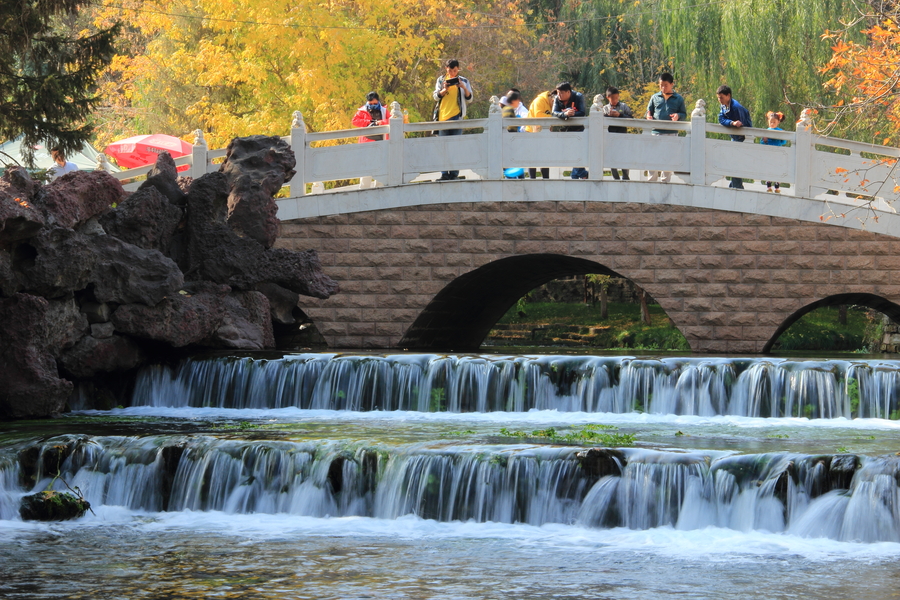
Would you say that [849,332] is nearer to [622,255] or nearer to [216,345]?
[622,255]

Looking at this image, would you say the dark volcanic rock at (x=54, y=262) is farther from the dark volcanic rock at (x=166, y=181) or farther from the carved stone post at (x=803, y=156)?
the carved stone post at (x=803, y=156)

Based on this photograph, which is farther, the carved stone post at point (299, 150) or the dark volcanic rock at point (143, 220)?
the carved stone post at point (299, 150)

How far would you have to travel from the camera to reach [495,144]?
57.2 ft

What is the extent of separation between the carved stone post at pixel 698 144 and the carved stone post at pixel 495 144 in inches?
108

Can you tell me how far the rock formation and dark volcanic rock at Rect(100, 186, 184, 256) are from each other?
0.01m

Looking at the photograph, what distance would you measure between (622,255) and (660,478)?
8.79 metres

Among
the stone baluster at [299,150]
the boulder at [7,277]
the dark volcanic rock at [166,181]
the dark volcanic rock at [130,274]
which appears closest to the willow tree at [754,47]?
the stone baluster at [299,150]

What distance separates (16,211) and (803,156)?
10.5m

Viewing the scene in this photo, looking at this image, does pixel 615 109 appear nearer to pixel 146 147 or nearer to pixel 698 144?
pixel 698 144

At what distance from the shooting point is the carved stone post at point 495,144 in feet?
56.7

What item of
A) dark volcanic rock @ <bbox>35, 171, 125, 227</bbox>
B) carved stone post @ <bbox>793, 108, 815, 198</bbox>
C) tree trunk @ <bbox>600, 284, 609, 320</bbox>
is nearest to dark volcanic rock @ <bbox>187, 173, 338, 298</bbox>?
dark volcanic rock @ <bbox>35, 171, 125, 227</bbox>

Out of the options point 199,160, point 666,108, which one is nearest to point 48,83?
point 199,160

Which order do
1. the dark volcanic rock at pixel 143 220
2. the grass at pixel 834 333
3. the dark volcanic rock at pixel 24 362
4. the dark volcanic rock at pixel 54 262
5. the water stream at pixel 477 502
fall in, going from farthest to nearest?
the grass at pixel 834 333 < the dark volcanic rock at pixel 143 220 < the dark volcanic rock at pixel 54 262 < the dark volcanic rock at pixel 24 362 < the water stream at pixel 477 502

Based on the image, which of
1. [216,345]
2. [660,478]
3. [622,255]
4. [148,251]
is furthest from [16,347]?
[622,255]
